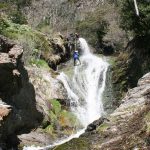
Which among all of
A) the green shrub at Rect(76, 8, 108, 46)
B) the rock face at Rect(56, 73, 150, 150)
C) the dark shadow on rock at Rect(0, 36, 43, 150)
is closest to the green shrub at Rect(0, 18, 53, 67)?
the green shrub at Rect(76, 8, 108, 46)

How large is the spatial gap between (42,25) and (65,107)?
3402 centimetres

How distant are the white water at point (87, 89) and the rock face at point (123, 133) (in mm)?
16454

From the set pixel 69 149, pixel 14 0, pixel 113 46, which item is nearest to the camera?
pixel 69 149

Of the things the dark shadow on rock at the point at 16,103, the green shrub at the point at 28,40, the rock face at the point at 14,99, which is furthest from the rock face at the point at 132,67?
the dark shadow on rock at the point at 16,103

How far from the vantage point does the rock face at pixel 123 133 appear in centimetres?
1077

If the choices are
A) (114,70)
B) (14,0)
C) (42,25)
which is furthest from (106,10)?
(114,70)

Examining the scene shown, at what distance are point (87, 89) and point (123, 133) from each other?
26871mm

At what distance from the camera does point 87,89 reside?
3900 centimetres

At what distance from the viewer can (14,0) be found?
73.5 metres

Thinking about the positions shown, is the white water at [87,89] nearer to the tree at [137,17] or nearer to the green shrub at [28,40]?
the green shrub at [28,40]

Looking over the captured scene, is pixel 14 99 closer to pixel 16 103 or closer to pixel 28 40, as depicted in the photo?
pixel 16 103

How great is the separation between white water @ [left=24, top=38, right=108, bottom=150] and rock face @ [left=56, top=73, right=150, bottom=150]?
16454mm

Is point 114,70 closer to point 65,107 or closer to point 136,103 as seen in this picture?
point 65,107

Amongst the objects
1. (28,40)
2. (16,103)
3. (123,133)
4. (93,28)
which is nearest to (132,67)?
(28,40)
